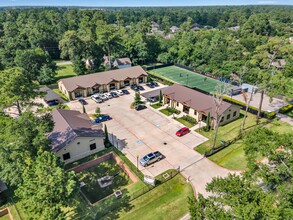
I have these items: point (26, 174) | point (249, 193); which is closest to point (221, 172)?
point (249, 193)

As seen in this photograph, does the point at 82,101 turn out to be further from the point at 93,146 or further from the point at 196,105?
the point at 196,105

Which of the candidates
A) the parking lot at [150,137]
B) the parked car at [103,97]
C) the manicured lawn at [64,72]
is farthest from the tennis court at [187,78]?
the manicured lawn at [64,72]

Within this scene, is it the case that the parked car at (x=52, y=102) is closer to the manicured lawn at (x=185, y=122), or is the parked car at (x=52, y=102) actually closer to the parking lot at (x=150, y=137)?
the parking lot at (x=150, y=137)

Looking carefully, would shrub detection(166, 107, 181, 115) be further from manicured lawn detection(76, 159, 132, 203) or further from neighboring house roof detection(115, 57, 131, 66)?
neighboring house roof detection(115, 57, 131, 66)

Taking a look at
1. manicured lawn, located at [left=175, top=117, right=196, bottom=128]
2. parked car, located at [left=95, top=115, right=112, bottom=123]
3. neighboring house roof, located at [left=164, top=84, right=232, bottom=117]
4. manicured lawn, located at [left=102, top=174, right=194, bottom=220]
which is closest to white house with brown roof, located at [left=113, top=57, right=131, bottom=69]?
neighboring house roof, located at [left=164, top=84, right=232, bottom=117]

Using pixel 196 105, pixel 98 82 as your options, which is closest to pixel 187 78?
pixel 196 105
